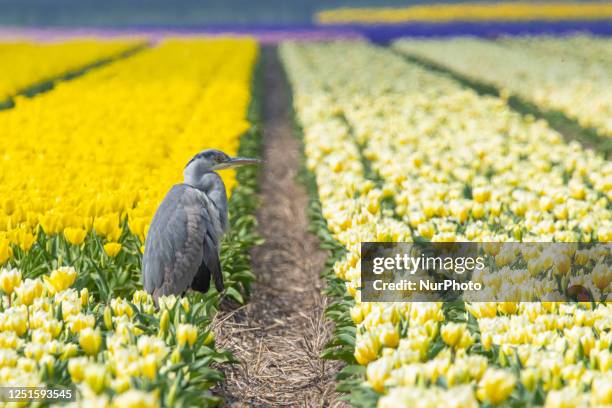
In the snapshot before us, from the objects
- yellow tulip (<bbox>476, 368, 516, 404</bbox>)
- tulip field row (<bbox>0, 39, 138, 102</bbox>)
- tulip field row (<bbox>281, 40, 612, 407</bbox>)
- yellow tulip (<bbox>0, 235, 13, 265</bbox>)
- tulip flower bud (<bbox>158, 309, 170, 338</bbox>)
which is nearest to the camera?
yellow tulip (<bbox>476, 368, 516, 404</bbox>)

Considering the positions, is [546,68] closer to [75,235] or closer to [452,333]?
[75,235]

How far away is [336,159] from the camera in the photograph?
25.2ft

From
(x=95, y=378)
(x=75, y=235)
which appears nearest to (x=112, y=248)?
(x=75, y=235)

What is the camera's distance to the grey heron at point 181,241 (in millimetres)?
3980

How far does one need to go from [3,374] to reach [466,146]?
24.1 ft

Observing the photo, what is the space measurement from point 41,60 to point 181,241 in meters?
21.2

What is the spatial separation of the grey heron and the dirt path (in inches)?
33.9

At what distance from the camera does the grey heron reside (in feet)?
13.1

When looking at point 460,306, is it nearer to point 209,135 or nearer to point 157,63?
point 209,135

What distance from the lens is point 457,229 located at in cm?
555

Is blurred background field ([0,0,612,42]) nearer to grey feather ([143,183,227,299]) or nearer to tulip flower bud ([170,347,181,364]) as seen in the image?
grey feather ([143,183,227,299])

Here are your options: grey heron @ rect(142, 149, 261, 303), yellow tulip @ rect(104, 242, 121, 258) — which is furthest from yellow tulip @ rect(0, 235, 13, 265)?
grey heron @ rect(142, 149, 261, 303)

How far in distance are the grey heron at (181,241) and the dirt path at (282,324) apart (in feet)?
2.82

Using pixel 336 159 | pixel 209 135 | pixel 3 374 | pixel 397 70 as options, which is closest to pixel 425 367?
pixel 3 374
